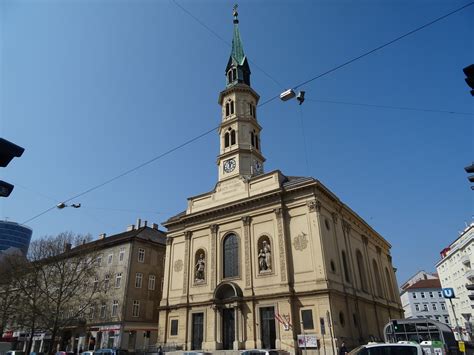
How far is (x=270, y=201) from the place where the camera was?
30.9 m

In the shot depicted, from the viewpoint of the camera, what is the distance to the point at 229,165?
37.0 metres

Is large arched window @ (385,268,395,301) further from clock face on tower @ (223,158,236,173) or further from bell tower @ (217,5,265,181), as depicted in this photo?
clock face on tower @ (223,158,236,173)

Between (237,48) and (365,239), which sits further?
(237,48)

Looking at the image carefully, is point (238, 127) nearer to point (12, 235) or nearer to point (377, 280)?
point (377, 280)

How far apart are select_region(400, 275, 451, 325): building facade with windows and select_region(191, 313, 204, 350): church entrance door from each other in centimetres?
6784

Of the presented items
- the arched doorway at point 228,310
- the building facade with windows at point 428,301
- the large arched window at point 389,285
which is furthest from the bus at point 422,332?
the building facade with windows at point 428,301

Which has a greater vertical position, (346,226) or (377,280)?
(346,226)

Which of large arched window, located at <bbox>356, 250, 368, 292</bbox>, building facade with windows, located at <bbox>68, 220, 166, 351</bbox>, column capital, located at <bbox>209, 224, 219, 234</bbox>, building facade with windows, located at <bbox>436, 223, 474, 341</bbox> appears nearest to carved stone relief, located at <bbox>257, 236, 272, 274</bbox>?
column capital, located at <bbox>209, 224, 219, 234</bbox>

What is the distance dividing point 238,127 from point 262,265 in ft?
53.5

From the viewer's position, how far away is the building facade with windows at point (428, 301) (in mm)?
78062

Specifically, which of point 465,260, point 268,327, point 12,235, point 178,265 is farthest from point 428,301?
point 12,235

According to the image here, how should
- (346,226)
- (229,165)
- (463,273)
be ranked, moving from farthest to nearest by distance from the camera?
(463,273) → (229,165) → (346,226)

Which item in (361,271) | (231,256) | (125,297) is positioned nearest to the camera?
(231,256)

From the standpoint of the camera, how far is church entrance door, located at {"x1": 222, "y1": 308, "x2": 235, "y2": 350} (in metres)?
28.4
